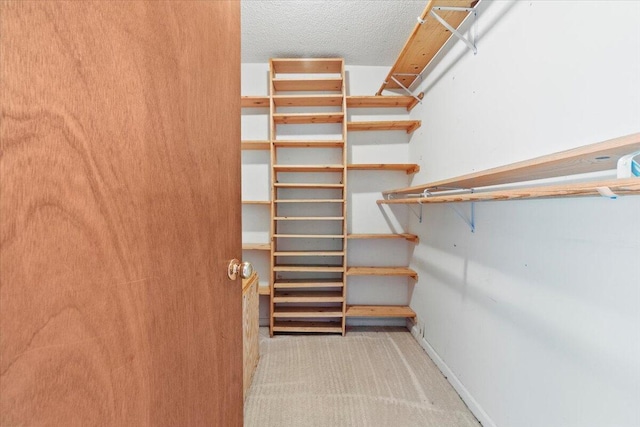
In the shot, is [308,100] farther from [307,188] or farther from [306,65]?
[307,188]

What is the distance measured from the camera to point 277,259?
279 cm

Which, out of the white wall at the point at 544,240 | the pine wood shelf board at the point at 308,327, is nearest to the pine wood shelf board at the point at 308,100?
the white wall at the point at 544,240

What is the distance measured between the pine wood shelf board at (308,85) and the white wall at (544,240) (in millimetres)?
1066

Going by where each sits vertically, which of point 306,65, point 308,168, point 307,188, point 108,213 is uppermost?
point 306,65

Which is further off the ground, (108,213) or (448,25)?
(448,25)

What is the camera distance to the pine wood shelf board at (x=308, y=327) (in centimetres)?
256

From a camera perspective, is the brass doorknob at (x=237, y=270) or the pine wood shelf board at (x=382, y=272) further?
the pine wood shelf board at (x=382, y=272)

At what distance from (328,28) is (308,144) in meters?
0.92

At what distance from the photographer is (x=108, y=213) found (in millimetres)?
405

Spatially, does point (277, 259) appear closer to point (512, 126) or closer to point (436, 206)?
point (436, 206)

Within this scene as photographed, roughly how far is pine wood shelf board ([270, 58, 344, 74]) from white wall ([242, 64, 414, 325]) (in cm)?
17

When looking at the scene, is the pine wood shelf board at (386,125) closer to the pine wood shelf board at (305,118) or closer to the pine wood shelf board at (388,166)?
the pine wood shelf board at (305,118)

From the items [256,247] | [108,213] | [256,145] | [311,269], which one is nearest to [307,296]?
[311,269]

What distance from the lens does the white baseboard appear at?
1515mm
